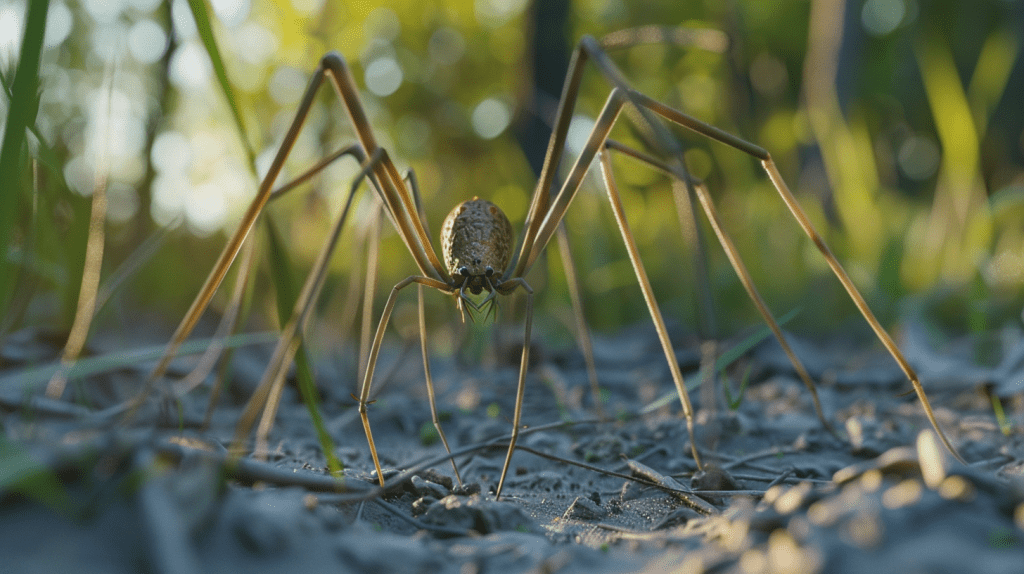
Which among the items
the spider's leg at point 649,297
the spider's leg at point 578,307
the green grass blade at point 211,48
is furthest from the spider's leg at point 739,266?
the green grass blade at point 211,48

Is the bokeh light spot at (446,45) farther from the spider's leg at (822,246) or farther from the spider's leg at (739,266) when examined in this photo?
the spider's leg at (822,246)

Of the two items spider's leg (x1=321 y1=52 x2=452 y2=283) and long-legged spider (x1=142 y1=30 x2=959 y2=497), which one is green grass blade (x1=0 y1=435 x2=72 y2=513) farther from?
spider's leg (x1=321 y1=52 x2=452 y2=283)

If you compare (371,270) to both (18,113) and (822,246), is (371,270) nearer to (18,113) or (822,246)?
(18,113)

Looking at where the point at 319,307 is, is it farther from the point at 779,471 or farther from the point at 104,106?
the point at 779,471

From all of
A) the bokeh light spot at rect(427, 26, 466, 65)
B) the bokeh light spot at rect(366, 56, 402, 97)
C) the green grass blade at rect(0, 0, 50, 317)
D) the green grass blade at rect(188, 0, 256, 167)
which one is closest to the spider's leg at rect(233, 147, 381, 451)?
the green grass blade at rect(188, 0, 256, 167)

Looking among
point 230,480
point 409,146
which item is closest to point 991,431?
point 230,480
